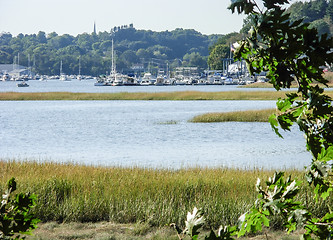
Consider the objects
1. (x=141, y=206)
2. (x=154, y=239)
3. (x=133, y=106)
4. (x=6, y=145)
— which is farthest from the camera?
(x=133, y=106)

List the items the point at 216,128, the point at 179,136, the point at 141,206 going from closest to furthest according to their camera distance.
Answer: the point at 141,206, the point at 179,136, the point at 216,128

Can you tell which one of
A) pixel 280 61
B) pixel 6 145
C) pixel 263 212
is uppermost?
pixel 280 61

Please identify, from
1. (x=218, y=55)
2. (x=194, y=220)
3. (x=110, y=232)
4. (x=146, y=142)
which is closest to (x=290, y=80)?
(x=194, y=220)

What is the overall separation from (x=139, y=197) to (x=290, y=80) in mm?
8375

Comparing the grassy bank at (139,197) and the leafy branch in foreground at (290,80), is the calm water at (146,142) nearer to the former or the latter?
the grassy bank at (139,197)

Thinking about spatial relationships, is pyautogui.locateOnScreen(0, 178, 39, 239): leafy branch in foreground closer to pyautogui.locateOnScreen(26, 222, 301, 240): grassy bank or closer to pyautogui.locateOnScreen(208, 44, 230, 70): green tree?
pyautogui.locateOnScreen(26, 222, 301, 240): grassy bank

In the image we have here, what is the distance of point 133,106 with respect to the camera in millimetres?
62125

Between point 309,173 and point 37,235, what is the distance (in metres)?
7.61

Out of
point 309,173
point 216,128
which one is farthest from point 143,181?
point 216,128

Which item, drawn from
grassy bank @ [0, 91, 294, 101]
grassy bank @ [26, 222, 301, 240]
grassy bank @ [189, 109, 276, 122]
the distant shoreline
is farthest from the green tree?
grassy bank @ [26, 222, 301, 240]

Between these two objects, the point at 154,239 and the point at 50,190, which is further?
the point at 50,190

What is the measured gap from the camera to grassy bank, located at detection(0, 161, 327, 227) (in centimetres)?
983

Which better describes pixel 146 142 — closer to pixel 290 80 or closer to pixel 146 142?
pixel 146 142

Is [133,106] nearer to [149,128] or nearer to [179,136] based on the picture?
[149,128]
